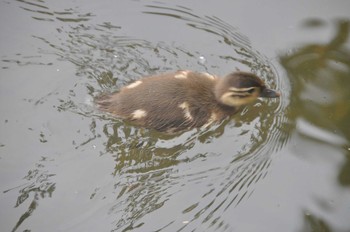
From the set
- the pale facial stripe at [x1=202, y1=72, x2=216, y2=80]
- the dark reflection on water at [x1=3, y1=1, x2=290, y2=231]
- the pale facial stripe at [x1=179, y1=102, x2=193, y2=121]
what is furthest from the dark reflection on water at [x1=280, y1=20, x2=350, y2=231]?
the pale facial stripe at [x1=179, y1=102, x2=193, y2=121]

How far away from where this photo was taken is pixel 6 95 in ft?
10.7

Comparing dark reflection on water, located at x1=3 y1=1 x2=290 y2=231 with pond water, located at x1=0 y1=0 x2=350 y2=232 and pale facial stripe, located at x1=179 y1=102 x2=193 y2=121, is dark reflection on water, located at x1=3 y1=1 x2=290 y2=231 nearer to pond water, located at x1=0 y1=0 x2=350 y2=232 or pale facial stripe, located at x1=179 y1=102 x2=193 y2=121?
pond water, located at x1=0 y1=0 x2=350 y2=232

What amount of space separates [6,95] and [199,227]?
5.26 feet

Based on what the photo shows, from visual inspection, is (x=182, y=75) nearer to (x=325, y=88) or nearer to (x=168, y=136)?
(x=168, y=136)

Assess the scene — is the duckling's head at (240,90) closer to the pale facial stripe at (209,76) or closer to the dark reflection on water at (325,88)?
the pale facial stripe at (209,76)

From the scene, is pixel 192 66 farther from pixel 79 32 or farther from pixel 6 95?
pixel 6 95

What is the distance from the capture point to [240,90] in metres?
3.05

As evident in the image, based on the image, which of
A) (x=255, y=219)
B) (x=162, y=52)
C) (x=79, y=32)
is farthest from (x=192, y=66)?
(x=255, y=219)

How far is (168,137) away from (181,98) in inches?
11.0

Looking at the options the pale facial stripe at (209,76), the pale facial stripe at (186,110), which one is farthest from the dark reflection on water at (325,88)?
the pale facial stripe at (186,110)

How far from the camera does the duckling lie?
2.97m

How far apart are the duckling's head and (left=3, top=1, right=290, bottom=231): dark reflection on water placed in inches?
6.6

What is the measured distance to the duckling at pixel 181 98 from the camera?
9.73 feet

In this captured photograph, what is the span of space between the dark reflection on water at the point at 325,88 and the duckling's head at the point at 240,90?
0.26 m
